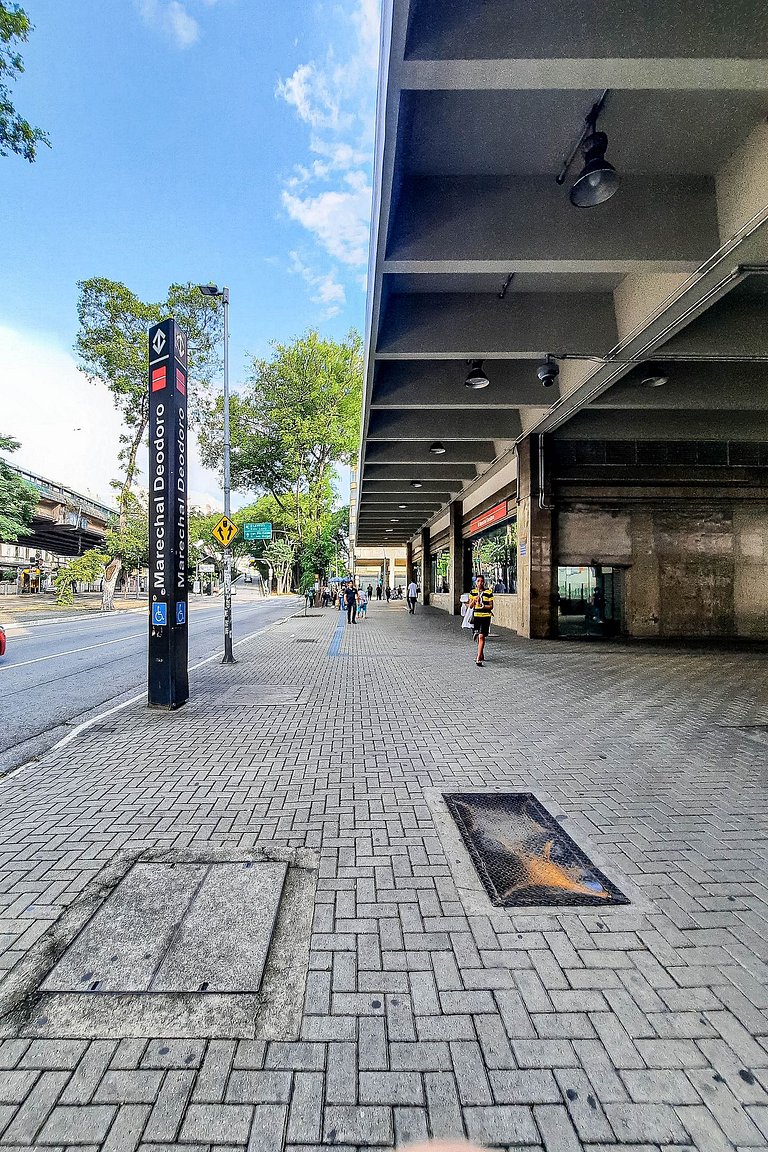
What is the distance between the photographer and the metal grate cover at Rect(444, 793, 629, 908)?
2947mm

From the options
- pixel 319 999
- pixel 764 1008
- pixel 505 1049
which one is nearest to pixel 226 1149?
pixel 319 999

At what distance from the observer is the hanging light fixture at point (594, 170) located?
5.07 meters

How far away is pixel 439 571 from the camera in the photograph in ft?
116

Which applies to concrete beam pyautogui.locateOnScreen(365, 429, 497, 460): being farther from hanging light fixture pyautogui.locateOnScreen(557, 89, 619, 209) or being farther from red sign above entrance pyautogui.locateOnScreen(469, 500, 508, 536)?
hanging light fixture pyautogui.locateOnScreen(557, 89, 619, 209)

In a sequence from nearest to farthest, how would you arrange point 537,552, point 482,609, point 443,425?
point 482,609, point 443,425, point 537,552

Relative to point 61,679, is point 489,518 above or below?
above

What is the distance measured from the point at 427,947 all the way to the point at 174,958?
4.00 ft

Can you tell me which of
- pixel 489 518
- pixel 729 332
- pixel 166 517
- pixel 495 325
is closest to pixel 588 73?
pixel 495 325

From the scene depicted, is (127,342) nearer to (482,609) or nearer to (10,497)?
(10,497)

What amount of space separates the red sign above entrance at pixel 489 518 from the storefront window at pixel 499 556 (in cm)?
32

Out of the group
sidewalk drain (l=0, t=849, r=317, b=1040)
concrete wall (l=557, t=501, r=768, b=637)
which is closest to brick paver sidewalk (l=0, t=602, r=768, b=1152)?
sidewalk drain (l=0, t=849, r=317, b=1040)

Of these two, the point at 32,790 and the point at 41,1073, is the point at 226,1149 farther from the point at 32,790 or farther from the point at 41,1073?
the point at 32,790

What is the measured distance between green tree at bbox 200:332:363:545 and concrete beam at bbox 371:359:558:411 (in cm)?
1904

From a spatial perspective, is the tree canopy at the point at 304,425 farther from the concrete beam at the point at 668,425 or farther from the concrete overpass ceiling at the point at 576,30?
the concrete overpass ceiling at the point at 576,30
